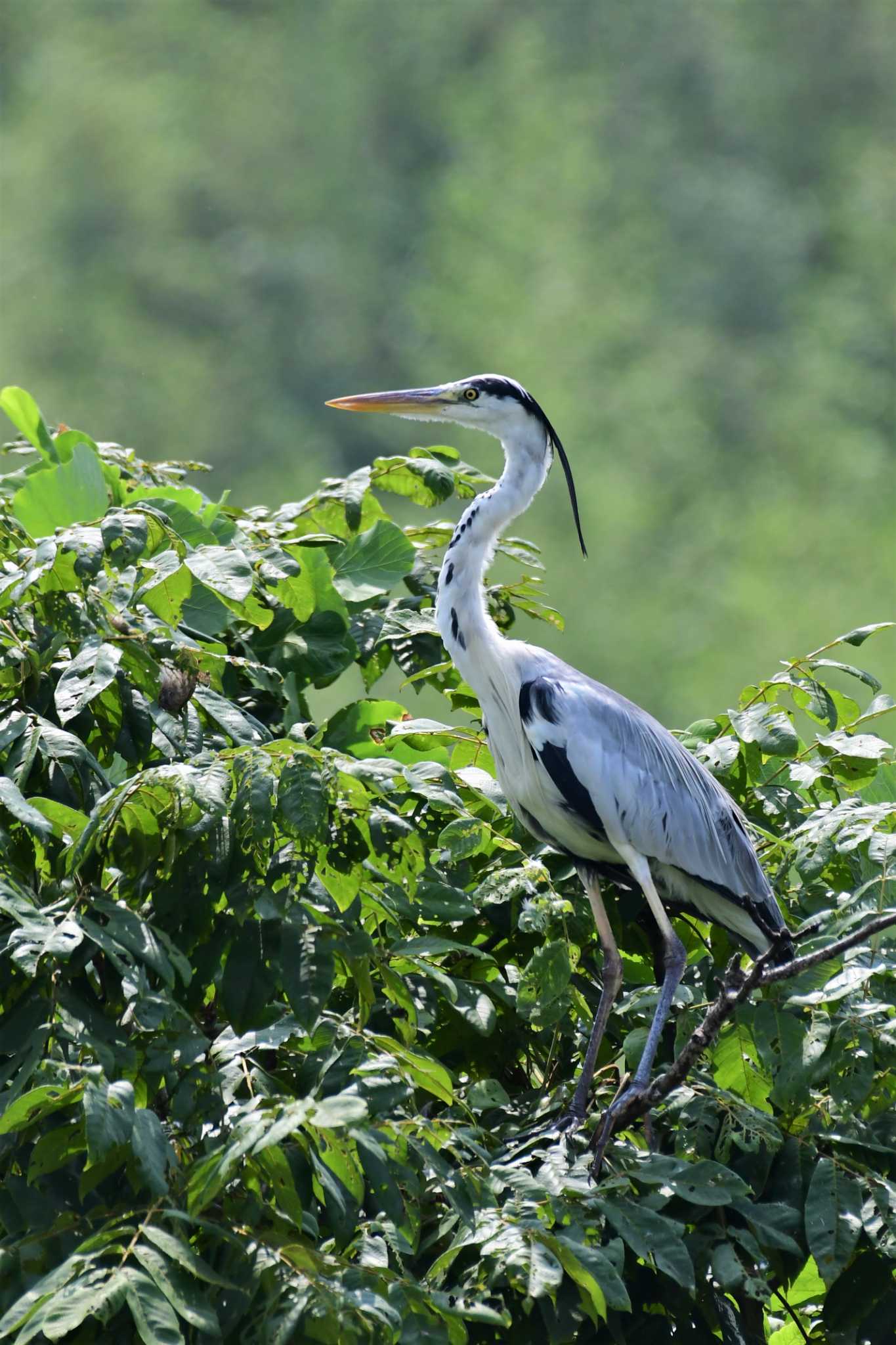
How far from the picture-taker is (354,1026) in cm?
194

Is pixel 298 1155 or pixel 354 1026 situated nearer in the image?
pixel 298 1155

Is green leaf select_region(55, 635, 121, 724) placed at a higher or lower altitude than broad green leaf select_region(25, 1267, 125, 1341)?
higher

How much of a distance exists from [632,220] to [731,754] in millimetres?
19547

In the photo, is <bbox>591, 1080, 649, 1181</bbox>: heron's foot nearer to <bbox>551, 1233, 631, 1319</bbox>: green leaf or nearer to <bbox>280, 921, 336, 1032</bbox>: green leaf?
<bbox>551, 1233, 631, 1319</bbox>: green leaf

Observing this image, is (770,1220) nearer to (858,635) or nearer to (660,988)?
(660,988)

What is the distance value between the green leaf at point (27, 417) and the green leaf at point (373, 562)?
818mm

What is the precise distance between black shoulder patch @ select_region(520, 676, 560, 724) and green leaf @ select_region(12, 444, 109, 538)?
2.84 ft

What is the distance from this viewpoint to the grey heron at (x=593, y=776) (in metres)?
2.82

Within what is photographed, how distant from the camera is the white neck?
2965mm

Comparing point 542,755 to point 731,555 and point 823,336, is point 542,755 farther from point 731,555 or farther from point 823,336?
point 823,336

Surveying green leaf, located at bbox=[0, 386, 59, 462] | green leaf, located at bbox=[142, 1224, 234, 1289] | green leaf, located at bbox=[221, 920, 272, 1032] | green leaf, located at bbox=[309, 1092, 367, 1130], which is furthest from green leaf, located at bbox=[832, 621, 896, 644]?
green leaf, located at bbox=[0, 386, 59, 462]

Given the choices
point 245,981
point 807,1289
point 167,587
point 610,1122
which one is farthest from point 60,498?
point 807,1289

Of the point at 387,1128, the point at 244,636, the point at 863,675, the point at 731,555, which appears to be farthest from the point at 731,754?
the point at 731,555

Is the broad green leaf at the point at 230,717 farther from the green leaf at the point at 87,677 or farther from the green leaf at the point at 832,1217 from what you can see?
the green leaf at the point at 832,1217
